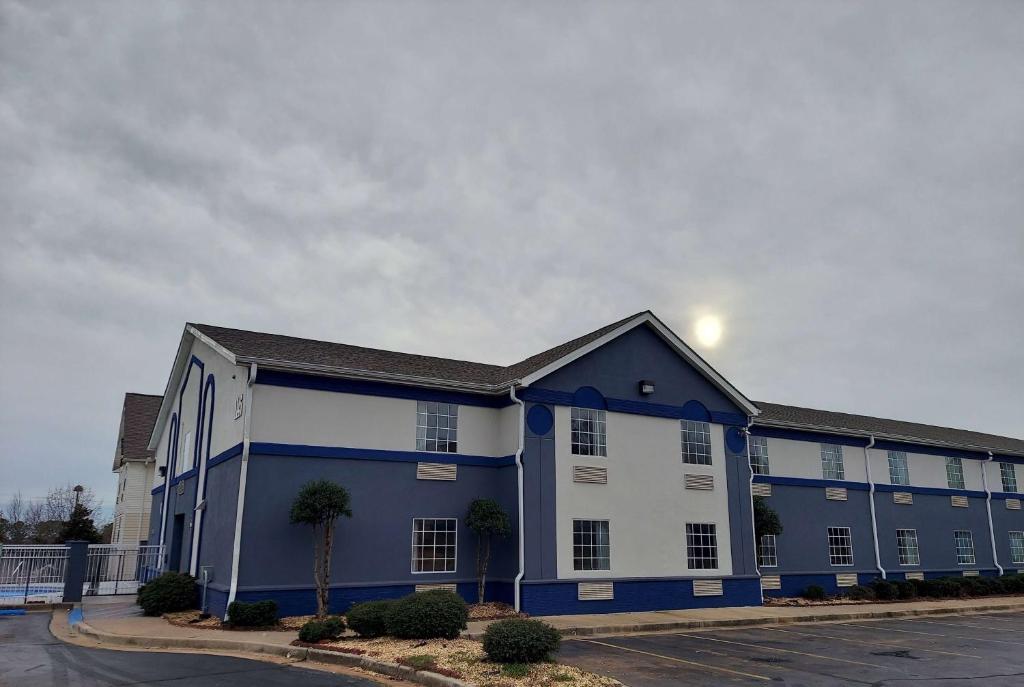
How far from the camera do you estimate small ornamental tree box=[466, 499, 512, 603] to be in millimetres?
20156

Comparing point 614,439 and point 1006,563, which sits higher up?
point 614,439

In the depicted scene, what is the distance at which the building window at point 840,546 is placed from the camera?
1114 inches

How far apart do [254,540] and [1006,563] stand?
3249 cm

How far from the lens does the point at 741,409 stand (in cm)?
2533

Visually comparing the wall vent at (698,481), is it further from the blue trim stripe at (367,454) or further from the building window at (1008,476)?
the building window at (1008,476)

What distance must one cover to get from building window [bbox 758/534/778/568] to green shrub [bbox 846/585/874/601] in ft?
9.46

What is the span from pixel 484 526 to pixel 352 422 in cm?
445

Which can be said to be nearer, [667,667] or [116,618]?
[667,667]

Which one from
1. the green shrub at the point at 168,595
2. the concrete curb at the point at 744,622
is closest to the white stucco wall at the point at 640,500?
the concrete curb at the point at 744,622

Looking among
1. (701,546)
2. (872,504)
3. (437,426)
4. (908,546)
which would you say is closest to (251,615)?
(437,426)

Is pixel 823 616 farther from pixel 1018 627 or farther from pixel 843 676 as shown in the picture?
pixel 843 676

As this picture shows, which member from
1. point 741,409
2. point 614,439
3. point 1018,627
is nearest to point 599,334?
point 614,439

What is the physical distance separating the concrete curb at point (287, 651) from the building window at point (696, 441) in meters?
13.5

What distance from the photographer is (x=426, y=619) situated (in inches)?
571
